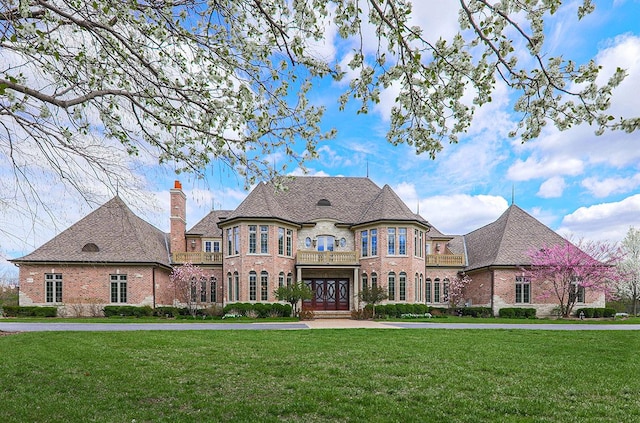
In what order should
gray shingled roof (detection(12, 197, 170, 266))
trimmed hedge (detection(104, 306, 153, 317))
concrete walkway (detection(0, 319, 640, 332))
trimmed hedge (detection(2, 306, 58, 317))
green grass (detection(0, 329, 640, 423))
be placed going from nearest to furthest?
green grass (detection(0, 329, 640, 423)) < concrete walkway (detection(0, 319, 640, 332)) < trimmed hedge (detection(2, 306, 58, 317)) < trimmed hedge (detection(104, 306, 153, 317)) < gray shingled roof (detection(12, 197, 170, 266))

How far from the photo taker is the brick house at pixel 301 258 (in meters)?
27.7

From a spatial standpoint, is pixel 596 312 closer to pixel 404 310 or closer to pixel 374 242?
pixel 404 310

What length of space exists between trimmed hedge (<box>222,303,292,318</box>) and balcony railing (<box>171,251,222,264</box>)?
5.33m

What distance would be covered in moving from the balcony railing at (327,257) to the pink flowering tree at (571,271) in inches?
458

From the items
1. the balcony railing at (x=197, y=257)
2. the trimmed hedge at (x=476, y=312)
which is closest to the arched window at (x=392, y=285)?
the trimmed hedge at (x=476, y=312)

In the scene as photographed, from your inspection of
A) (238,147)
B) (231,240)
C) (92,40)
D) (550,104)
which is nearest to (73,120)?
(92,40)

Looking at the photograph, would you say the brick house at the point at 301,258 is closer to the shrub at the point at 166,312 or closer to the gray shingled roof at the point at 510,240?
the gray shingled roof at the point at 510,240

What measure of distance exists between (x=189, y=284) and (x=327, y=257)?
9.77 m

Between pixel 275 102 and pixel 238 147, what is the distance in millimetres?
877

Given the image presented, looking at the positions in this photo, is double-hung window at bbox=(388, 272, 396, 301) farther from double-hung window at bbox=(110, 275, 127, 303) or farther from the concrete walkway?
double-hung window at bbox=(110, 275, 127, 303)

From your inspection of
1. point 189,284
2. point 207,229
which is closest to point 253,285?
point 189,284

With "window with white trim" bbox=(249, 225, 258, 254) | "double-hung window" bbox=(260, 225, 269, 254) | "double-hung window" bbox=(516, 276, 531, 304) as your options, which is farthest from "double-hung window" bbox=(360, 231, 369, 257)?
"double-hung window" bbox=(516, 276, 531, 304)

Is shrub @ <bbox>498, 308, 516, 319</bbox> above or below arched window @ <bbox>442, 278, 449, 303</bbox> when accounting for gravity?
below

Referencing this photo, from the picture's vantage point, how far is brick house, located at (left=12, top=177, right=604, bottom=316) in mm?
27656
